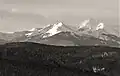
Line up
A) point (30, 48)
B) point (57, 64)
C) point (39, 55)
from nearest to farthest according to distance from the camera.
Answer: point (57, 64) < point (39, 55) < point (30, 48)

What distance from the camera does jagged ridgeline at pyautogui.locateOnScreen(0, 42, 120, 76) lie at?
8731 cm

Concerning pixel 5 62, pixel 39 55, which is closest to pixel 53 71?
pixel 39 55

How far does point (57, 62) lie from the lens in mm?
91000

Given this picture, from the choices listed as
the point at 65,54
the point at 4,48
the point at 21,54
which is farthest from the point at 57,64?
the point at 4,48

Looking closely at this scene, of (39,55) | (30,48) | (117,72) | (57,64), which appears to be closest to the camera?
(117,72)

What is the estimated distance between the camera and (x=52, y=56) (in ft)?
313

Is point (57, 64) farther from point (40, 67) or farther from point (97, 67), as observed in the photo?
point (97, 67)

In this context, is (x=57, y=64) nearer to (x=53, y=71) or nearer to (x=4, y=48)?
(x=53, y=71)

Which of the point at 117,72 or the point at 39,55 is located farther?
the point at 39,55

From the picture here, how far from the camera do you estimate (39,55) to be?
96.9 metres

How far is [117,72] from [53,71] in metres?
18.3

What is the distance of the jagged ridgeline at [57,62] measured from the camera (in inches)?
3438

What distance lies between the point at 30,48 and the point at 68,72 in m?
22.7

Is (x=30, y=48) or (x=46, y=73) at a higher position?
(x=30, y=48)
